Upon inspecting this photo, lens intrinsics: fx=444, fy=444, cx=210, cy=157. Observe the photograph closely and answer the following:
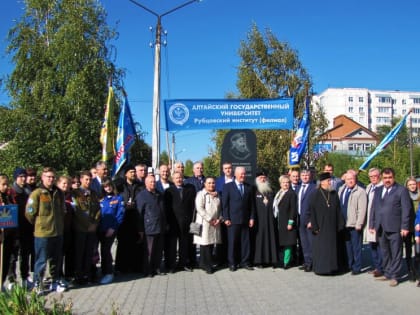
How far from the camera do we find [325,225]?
26.2 feet

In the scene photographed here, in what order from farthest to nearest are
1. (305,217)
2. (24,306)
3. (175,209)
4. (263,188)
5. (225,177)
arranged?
(225,177) < (263,188) < (305,217) < (175,209) < (24,306)

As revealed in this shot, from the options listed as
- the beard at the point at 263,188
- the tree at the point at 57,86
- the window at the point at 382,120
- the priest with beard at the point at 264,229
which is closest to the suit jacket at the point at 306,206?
the priest with beard at the point at 264,229

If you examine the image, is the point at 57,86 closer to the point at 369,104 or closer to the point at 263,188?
the point at 263,188

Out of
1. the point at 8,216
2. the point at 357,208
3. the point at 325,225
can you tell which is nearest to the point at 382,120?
the point at 357,208

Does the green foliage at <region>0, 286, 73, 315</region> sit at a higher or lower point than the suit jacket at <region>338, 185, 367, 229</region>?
lower

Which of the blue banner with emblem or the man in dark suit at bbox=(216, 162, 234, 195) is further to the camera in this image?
the man in dark suit at bbox=(216, 162, 234, 195)

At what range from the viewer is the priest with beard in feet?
28.0

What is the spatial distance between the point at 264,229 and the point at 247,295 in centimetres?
227

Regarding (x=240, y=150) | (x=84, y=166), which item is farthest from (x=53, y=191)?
(x=84, y=166)

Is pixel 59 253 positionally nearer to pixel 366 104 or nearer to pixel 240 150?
pixel 240 150

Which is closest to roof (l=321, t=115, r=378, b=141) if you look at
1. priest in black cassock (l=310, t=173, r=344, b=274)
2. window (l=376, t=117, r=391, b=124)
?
window (l=376, t=117, r=391, b=124)

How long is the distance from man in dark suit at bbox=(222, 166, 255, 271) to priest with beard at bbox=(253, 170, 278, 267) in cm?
20

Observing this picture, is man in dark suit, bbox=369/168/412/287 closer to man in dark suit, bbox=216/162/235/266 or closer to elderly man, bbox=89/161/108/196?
man in dark suit, bbox=216/162/235/266

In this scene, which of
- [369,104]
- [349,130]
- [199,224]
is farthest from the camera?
[369,104]
